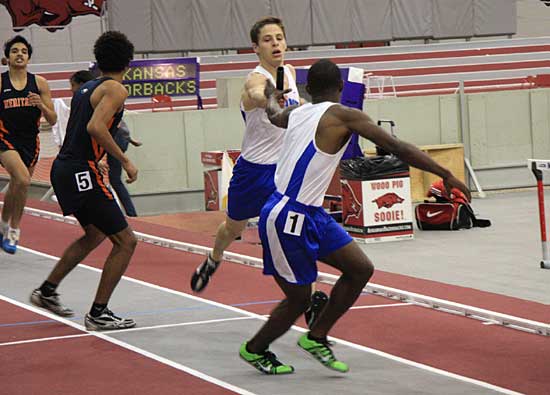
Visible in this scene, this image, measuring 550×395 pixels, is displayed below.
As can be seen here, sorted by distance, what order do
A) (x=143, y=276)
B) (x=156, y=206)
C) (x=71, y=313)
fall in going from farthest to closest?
(x=156, y=206) < (x=143, y=276) < (x=71, y=313)

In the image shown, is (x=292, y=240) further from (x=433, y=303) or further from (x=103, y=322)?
(x=433, y=303)

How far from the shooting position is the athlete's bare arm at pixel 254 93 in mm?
7035

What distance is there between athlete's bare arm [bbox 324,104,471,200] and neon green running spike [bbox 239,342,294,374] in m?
1.23

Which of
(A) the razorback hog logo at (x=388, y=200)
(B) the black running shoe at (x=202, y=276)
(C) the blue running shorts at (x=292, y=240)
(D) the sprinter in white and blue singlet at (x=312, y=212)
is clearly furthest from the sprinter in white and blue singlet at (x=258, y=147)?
(A) the razorback hog logo at (x=388, y=200)

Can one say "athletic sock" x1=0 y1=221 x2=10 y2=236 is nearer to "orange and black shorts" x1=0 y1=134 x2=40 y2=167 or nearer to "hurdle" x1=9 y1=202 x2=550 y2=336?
"orange and black shorts" x1=0 y1=134 x2=40 y2=167

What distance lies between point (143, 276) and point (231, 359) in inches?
134

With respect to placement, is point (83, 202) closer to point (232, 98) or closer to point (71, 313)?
point (71, 313)

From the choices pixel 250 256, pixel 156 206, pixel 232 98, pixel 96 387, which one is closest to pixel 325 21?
pixel 232 98

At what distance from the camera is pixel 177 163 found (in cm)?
1758

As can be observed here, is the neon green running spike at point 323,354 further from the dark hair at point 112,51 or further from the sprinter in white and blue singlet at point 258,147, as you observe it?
the dark hair at point 112,51

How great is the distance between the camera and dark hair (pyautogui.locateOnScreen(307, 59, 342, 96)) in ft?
20.2

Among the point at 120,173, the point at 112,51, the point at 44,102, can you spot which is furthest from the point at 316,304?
the point at 120,173

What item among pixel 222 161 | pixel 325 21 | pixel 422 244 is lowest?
pixel 422 244

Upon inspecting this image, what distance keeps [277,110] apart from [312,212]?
71 cm
